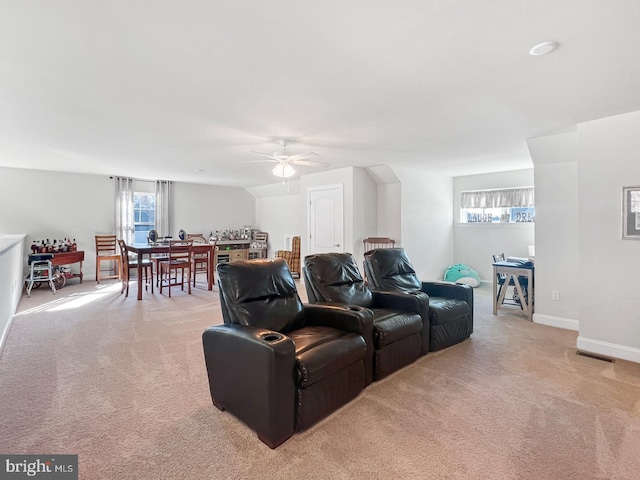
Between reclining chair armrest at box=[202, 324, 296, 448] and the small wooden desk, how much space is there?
3883 mm

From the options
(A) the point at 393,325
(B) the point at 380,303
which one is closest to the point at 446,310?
(B) the point at 380,303

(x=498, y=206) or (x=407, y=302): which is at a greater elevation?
(x=498, y=206)

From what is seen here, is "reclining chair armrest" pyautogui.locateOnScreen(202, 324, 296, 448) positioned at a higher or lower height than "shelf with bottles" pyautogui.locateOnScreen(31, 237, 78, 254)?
lower

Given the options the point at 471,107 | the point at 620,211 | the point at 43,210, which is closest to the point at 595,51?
the point at 471,107

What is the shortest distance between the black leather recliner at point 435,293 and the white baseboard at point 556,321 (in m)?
1.33

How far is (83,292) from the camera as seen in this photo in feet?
19.6

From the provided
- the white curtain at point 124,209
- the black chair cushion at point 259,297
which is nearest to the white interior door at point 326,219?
the black chair cushion at point 259,297

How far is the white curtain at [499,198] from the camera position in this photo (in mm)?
6175

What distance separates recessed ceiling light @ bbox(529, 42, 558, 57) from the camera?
6.50ft

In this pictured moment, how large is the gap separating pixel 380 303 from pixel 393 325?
56cm

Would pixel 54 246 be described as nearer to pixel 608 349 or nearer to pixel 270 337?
pixel 270 337

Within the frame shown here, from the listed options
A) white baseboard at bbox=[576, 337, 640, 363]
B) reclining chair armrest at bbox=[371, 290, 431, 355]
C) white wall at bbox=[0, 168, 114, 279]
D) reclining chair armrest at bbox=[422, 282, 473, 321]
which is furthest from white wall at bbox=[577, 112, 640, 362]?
white wall at bbox=[0, 168, 114, 279]

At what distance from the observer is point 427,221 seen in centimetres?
670

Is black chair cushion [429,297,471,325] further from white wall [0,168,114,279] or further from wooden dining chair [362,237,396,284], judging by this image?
white wall [0,168,114,279]
